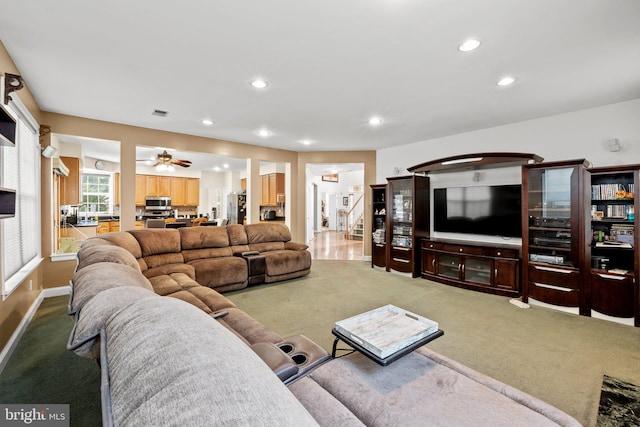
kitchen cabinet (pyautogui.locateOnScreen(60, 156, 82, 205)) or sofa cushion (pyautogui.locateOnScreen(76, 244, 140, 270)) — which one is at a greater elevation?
kitchen cabinet (pyautogui.locateOnScreen(60, 156, 82, 205))

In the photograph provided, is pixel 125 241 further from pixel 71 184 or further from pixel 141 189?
pixel 141 189

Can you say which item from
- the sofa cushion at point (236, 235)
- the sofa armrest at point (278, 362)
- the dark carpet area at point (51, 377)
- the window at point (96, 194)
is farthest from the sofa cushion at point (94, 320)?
the window at point (96, 194)

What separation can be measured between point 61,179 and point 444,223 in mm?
7143

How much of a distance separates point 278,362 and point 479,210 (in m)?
4.42

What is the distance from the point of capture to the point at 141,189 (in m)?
8.59

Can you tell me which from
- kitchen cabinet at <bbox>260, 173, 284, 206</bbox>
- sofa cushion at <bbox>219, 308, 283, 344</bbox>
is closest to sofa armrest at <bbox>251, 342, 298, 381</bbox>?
sofa cushion at <bbox>219, 308, 283, 344</bbox>

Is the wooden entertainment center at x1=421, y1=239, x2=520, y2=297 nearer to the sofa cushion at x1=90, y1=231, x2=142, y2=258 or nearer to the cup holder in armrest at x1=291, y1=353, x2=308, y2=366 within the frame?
the cup holder in armrest at x1=291, y1=353, x2=308, y2=366

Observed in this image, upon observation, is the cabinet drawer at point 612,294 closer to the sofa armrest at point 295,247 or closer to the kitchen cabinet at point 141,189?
the sofa armrest at point 295,247

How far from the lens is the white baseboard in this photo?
230cm

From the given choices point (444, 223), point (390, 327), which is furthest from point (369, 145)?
point (390, 327)

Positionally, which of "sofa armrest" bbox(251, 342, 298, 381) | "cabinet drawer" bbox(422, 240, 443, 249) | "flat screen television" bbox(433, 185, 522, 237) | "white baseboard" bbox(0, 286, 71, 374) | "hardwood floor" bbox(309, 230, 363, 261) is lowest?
"white baseboard" bbox(0, 286, 71, 374)

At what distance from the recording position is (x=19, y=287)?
282cm

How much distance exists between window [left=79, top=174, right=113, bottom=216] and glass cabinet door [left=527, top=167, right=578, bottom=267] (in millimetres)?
10096

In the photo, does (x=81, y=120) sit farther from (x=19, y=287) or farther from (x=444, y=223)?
(x=444, y=223)
